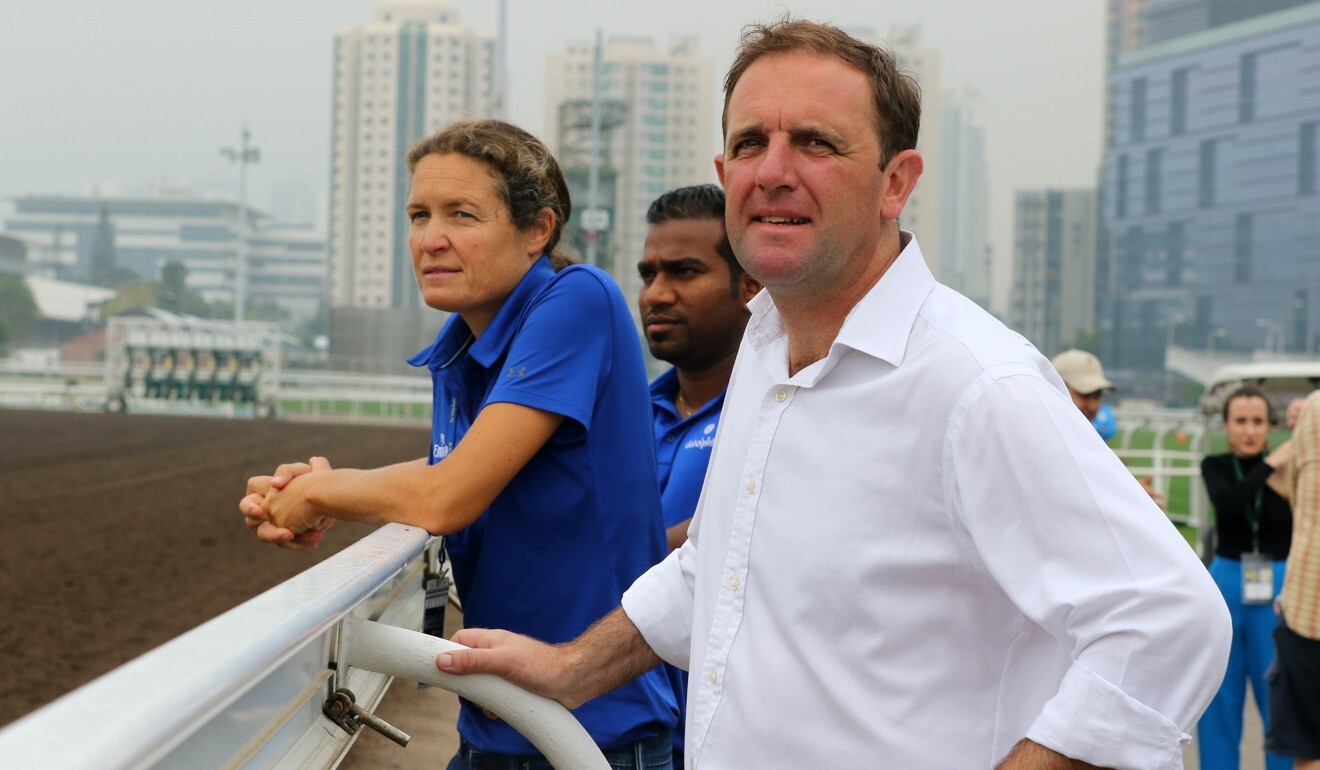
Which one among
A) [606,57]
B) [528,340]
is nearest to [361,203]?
[606,57]

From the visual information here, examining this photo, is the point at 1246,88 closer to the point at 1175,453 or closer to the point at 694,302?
the point at 1175,453

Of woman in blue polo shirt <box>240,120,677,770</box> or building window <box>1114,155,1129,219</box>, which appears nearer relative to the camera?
woman in blue polo shirt <box>240,120,677,770</box>

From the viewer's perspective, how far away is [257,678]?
113cm

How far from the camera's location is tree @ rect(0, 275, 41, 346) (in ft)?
303

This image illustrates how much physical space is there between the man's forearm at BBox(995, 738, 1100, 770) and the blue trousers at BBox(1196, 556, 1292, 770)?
14.8 ft

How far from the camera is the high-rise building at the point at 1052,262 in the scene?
13962 centimetres

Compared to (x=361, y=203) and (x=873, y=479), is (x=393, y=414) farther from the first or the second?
(x=361, y=203)

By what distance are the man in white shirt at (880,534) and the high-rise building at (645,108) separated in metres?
101

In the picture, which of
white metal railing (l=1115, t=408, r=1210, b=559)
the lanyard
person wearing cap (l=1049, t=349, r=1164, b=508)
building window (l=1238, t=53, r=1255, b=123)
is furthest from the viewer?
building window (l=1238, t=53, r=1255, b=123)

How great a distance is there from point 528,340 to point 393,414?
135ft

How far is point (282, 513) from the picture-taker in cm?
213

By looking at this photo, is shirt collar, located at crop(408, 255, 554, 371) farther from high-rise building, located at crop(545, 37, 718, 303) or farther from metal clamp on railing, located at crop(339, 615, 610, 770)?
high-rise building, located at crop(545, 37, 718, 303)

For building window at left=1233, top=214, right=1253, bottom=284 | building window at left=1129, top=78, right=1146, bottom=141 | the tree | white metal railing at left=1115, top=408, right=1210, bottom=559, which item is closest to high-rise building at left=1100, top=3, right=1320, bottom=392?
building window at left=1233, top=214, right=1253, bottom=284

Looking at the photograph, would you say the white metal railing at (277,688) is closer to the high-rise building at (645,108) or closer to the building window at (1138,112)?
the high-rise building at (645,108)
